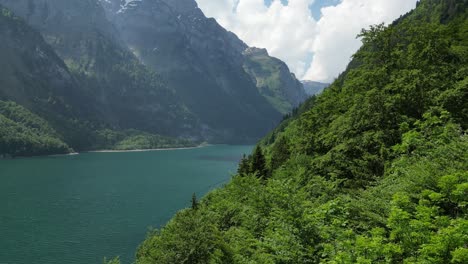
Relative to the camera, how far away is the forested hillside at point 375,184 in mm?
14891

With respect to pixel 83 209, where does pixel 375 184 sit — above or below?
above

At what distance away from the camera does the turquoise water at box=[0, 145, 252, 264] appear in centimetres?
6862

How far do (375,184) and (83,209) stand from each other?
91736mm

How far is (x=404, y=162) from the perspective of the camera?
2431 centimetres

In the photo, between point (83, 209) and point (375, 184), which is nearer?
point (375, 184)

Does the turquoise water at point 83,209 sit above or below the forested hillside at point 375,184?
below

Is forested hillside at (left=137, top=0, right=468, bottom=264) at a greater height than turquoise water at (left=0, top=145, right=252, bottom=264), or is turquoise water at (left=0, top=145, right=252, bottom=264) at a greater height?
forested hillside at (left=137, top=0, right=468, bottom=264)

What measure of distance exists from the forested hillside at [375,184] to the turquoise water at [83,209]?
72.3ft

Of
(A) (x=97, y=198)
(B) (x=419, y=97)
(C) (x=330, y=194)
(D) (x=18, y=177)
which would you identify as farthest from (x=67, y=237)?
(D) (x=18, y=177)

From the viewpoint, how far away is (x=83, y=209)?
101 m

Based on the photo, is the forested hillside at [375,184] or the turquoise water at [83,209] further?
the turquoise water at [83,209]

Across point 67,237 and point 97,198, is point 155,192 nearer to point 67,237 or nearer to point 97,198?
point 97,198

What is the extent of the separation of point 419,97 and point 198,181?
120901 millimetres

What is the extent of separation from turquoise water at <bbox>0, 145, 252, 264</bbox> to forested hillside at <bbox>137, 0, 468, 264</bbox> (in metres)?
22.0
